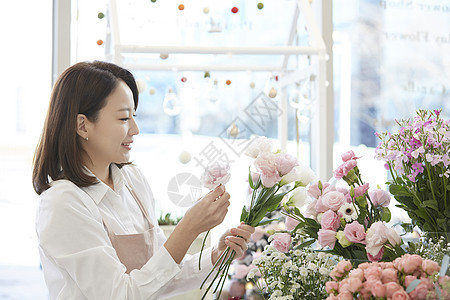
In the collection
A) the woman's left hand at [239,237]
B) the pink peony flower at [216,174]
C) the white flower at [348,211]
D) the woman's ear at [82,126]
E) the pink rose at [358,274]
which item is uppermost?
the woman's ear at [82,126]

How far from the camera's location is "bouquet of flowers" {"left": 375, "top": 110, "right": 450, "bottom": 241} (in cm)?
122

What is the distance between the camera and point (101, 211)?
1.49 meters

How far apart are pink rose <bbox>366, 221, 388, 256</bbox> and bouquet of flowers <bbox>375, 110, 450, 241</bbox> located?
0.10m

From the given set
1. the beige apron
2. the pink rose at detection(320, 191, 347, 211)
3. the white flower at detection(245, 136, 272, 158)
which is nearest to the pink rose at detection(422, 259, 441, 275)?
the pink rose at detection(320, 191, 347, 211)

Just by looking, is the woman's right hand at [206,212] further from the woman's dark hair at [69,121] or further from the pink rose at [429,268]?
the pink rose at [429,268]

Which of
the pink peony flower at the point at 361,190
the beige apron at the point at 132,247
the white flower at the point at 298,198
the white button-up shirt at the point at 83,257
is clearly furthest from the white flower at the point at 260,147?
the beige apron at the point at 132,247

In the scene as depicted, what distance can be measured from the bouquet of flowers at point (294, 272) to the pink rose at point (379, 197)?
167 mm

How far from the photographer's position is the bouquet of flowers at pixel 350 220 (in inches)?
47.5

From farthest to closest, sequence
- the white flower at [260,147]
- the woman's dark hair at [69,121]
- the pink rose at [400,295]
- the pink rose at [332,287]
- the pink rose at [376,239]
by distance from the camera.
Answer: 1. the woman's dark hair at [69,121]
2. the white flower at [260,147]
3. the pink rose at [376,239]
4. the pink rose at [332,287]
5. the pink rose at [400,295]

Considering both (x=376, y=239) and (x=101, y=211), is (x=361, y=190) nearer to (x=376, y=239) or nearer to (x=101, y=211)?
(x=376, y=239)

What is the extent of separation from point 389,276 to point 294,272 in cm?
34

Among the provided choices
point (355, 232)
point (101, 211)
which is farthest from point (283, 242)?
point (101, 211)

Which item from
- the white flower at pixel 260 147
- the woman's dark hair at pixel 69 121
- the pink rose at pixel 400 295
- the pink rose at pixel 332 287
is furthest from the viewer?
the woman's dark hair at pixel 69 121

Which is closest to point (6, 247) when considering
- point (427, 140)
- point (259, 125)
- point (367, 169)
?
point (259, 125)
